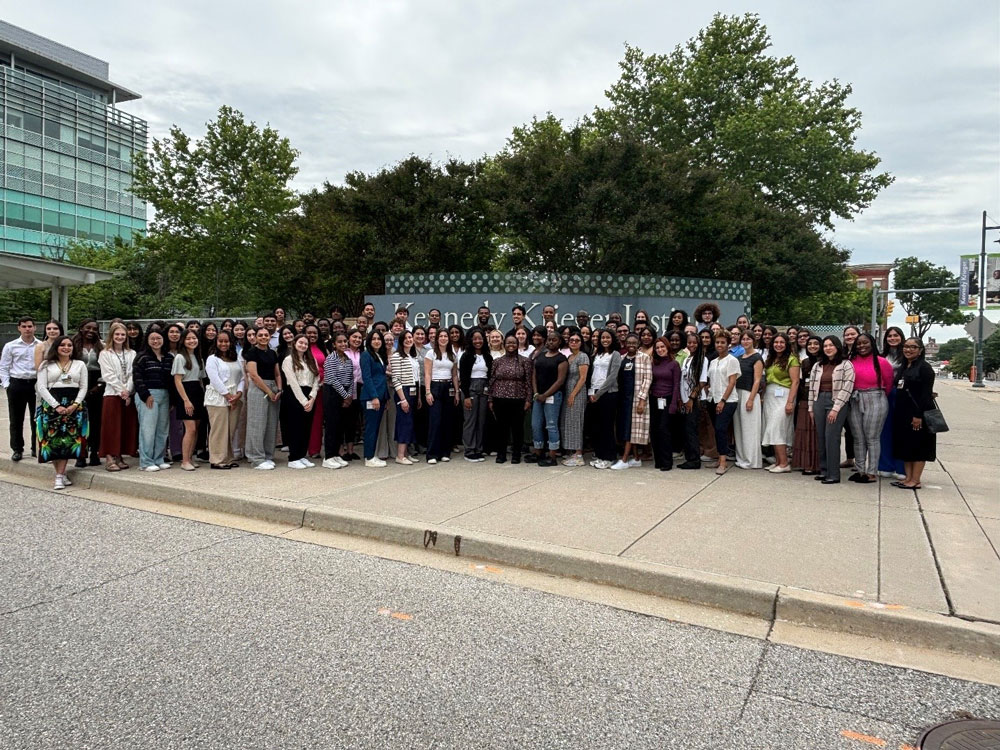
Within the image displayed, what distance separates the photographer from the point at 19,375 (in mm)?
9070

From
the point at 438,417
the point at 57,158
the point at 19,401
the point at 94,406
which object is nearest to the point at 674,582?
the point at 438,417

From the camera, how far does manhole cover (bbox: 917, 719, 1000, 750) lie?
2.91m

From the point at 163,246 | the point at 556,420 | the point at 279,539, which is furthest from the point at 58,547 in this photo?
the point at 163,246

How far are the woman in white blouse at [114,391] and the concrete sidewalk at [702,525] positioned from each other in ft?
0.97

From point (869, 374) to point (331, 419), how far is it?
638 centimetres

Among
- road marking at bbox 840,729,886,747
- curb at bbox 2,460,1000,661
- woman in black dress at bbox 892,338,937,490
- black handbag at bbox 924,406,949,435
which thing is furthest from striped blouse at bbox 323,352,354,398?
road marking at bbox 840,729,886,747

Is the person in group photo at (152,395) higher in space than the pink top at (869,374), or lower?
lower

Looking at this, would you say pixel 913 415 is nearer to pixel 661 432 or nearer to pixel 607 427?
pixel 661 432

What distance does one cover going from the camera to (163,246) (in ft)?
85.6

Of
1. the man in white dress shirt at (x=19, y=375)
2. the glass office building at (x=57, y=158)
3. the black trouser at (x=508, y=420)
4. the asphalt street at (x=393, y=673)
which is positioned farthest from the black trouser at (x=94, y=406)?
the glass office building at (x=57, y=158)

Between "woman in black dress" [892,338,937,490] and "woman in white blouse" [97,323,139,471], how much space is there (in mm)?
8892

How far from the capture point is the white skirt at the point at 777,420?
27.7 ft

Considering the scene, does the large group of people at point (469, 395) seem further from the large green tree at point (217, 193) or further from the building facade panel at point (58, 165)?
the building facade panel at point (58, 165)

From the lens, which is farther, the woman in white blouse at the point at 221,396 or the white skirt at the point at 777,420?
the white skirt at the point at 777,420
